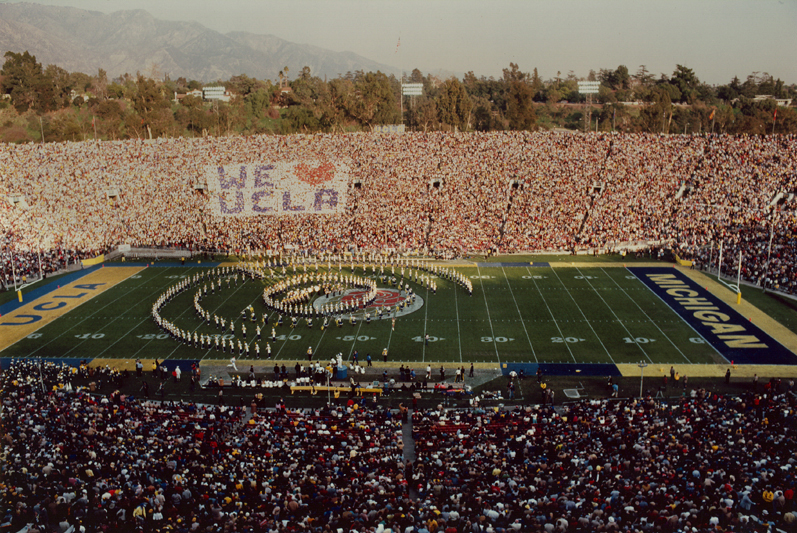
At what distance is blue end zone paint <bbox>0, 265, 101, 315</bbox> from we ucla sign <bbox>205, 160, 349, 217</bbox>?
1232 cm

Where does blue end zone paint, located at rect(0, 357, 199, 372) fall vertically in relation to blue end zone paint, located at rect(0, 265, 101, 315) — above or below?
below

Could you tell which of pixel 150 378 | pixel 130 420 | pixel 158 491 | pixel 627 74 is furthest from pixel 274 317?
pixel 627 74

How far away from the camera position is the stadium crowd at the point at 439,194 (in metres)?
44.4

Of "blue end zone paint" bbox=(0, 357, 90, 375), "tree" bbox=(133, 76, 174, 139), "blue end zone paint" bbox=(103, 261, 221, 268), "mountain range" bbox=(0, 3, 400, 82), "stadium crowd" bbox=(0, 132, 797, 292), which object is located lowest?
"blue end zone paint" bbox=(0, 357, 90, 375)

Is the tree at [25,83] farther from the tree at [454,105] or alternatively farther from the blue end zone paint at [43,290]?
the tree at [454,105]

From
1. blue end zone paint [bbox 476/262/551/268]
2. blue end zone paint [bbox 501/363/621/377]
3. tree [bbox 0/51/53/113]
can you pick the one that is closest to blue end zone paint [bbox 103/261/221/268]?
blue end zone paint [bbox 476/262/551/268]

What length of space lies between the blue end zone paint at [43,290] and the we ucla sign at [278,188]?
12.3m

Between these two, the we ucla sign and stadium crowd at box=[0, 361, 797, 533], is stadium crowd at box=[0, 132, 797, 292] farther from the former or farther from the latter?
stadium crowd at box=[0, 361, 797, 533]

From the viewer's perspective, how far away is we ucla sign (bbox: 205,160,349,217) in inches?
2013

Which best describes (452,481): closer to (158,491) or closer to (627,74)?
(158,491)

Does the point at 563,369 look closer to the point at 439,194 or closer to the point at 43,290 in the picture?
the point at 439,194

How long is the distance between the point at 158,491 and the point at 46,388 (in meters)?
11.3

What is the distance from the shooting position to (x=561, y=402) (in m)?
21.9

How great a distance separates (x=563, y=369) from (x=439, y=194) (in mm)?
27605
